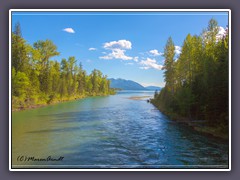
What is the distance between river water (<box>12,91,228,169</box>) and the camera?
4.59m

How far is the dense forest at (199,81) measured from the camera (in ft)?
16.0

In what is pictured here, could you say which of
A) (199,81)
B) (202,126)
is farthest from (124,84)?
(202,126)

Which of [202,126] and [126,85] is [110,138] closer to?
[126,85]

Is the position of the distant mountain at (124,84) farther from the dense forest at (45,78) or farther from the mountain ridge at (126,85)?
the dense forest at (45,78)

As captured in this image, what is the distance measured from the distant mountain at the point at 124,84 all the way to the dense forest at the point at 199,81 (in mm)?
467

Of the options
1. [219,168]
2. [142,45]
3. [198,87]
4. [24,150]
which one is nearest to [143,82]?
[142,45]

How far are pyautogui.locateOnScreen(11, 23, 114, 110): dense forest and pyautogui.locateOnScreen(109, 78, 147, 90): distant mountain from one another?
0.15 meters

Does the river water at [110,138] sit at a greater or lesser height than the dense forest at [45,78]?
lesser

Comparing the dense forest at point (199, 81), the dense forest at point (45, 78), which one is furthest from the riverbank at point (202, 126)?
the dense forest at point (45, 78)

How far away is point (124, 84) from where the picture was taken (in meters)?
5.35
